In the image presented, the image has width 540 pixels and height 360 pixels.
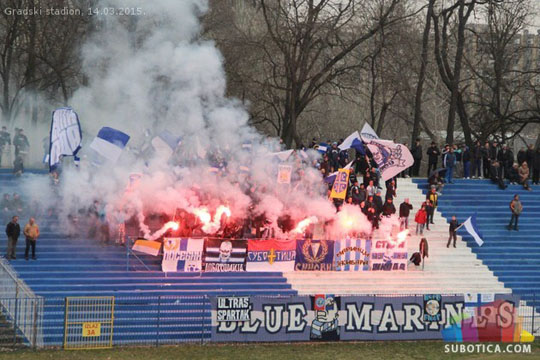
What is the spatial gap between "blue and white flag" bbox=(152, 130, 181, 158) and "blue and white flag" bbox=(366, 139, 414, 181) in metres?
6.93

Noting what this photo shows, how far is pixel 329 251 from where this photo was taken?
85.9ft

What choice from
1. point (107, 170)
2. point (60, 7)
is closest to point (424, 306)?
point (107, 170)

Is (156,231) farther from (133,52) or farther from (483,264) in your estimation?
(483,264)

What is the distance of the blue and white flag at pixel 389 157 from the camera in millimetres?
29719

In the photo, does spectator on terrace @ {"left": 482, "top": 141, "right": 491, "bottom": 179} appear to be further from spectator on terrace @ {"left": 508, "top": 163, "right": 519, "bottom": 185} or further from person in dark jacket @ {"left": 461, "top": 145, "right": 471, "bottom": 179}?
spectator on terrace @ {"left": 508, "top": 163, "right": 519, "bottom": 185}

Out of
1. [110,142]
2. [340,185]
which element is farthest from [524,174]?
[110,142]

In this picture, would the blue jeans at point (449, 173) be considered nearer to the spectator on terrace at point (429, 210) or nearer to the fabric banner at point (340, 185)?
the spectator on terrace at point (429, 210)

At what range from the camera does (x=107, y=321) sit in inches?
830

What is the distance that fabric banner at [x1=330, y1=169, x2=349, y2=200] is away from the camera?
90.5ft

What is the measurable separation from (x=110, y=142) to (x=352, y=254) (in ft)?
26.2

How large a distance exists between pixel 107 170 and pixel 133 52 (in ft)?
13.1

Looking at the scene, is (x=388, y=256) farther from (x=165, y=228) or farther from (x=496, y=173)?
(x=496, y=173)

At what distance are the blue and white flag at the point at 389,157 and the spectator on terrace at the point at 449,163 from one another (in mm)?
3815

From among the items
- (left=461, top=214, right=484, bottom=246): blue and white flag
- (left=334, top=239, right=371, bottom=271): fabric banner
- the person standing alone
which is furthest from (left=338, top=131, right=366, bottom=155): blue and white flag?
the person standing alone
